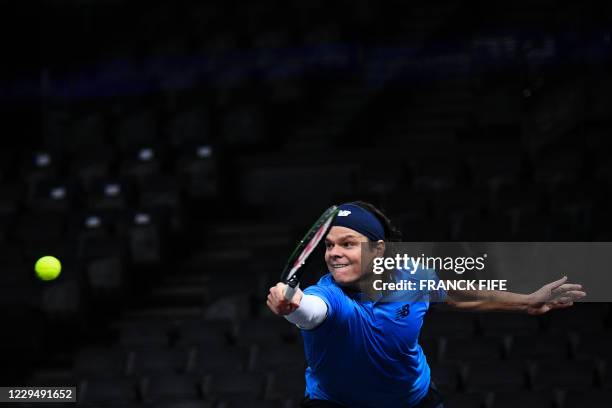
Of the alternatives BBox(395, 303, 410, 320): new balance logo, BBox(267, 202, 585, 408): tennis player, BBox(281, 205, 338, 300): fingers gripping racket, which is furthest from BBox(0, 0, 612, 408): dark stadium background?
BBox(281, 205, 338, 300): fingers gripping racket


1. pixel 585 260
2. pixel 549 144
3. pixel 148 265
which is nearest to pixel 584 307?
pixel 549 144

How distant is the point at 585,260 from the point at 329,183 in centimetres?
737

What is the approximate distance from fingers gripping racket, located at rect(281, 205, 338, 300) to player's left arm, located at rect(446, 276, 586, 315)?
142cm

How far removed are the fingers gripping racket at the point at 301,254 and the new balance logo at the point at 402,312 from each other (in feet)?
3.06

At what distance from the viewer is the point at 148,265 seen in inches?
504

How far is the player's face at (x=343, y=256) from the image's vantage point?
5.50m

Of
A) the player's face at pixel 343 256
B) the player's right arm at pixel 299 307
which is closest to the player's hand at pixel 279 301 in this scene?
the player's right arm at pixel 299 307

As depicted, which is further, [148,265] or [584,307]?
[148,265]

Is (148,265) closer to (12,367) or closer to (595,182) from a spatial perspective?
(12,367)

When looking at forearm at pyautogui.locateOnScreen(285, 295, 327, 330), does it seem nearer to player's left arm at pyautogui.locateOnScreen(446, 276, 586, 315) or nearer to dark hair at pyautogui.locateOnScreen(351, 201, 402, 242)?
dark hair at pyautogui.locateOnScreen(351, 201, 402, 242)

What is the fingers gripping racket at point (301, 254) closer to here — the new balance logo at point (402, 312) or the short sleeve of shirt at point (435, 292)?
the new balance logo at point (402, 312)

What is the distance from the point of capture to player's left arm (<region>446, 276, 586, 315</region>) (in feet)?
19.3

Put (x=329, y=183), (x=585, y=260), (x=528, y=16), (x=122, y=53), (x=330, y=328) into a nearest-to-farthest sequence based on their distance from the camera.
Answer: (x=330, y=328)
(x=585, y=260)
(x=329, y=183)
(x=528, y=16)
(x=122, y=53)

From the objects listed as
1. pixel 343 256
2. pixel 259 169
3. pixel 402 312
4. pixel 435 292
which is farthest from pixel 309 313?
pixel 259 169
